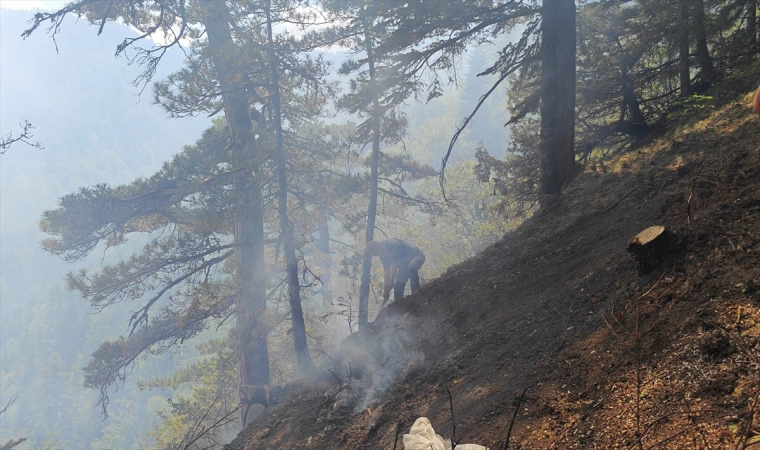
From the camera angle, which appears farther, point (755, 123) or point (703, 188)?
point (755, 123)

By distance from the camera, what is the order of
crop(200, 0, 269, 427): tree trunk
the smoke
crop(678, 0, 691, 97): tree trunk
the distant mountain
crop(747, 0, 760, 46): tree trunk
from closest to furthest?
the smoke → crop(747, 0, 760, 46): tree trunk → crop(678, 0, 691, 97): tree trunk → crop(200, 0, 269, 427): tree trunk → the distant mountain

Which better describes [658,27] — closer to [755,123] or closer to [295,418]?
[755,123]

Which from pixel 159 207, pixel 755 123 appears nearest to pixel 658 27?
pixel 755 123

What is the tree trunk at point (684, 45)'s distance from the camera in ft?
25.8

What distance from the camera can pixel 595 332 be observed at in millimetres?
3674

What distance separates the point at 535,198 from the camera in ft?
36.6

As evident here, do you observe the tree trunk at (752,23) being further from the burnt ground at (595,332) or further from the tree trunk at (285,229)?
the tree trunk at (285,229)

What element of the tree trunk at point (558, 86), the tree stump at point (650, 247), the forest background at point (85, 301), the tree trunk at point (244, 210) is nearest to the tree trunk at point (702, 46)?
the tree trunk at point (558, 86)

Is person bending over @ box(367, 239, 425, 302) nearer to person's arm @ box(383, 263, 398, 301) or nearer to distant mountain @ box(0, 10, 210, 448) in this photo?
person's arm @ box(383, 263, 398, 301)

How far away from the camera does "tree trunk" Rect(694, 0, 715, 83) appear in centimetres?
771

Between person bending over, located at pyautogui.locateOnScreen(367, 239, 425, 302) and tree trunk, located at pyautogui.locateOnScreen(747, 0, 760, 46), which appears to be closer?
tree trunk, located at pyautogui.locateOnScreen(747, 0, 760, 46)

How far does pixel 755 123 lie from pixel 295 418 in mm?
6671

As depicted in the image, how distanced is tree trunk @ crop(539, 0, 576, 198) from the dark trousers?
245 centimetres

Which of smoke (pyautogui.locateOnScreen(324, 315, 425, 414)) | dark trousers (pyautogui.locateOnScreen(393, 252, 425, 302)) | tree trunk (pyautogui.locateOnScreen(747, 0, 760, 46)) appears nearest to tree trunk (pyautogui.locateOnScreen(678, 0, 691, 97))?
tree trunk (pyautogui.locateOnScreen(747, 0, 760, 46))
